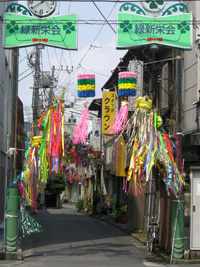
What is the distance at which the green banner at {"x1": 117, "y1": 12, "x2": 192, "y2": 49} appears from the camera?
14.7 metres

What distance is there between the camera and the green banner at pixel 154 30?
1469 centimetres

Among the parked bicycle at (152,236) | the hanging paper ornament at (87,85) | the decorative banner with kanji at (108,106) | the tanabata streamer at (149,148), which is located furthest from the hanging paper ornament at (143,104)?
the decorative banner with kanji at (108,106)

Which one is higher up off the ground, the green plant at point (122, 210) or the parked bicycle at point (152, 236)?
the parked bicycle at point (152, 236)

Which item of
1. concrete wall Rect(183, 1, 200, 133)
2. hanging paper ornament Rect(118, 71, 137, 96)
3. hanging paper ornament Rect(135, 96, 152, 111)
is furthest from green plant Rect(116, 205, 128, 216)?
hanging paper ornament Rect(135, 96, 152, 111)

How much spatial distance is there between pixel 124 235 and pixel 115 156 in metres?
7.26

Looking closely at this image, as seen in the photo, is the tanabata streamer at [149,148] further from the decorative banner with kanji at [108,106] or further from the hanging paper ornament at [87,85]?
the decorative banner with kanji at [108,106]

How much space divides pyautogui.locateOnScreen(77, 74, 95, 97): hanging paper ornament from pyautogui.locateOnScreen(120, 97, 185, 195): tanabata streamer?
11.3 ft

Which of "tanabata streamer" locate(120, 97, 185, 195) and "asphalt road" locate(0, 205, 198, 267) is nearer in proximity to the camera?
"tanabata streamer" locate(120, 97, 185, 195)

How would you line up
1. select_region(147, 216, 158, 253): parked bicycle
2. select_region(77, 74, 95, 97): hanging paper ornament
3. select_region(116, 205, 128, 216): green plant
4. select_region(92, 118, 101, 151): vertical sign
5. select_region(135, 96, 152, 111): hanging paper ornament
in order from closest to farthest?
select_region(135, 96, 152, 111): hanging paper ornament
select_region(147, 216, 158, 253): parked bicycle
select_region(77, 74, 95, 97): hanging paper ornament
select_region(116, 205, 128, 216): green plant
select_region(92, 118, 101, 151): vertical sign

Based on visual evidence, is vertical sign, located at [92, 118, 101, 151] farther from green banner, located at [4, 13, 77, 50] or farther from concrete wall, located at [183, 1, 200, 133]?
green banner, located at [4, 13, 77, 50]

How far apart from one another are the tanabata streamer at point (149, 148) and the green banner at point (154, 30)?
1.91 meters

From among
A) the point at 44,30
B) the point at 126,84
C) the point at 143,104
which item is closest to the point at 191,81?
the point at 126,84

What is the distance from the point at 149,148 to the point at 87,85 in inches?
184

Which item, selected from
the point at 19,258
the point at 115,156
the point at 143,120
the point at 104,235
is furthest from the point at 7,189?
the point at 115,156
